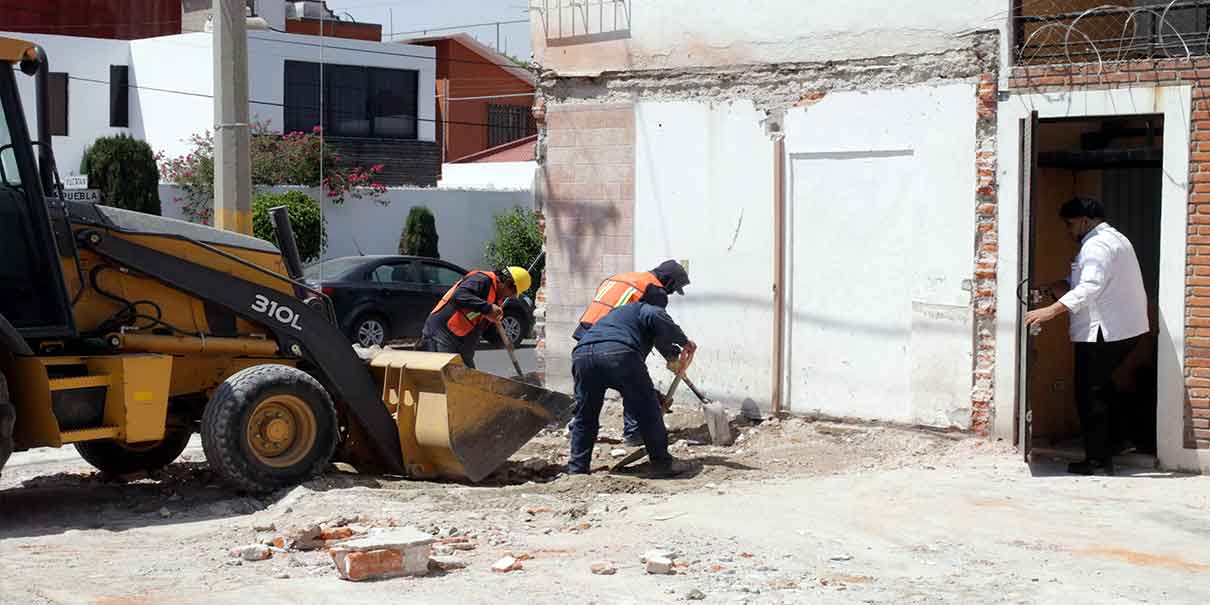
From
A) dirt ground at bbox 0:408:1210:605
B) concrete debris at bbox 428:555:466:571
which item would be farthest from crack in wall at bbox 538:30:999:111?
concrete debris at bbox 428:555:466:571

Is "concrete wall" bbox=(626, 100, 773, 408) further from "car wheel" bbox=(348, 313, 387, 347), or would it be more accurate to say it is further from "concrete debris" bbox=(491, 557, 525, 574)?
"car wheel" bbox=(348, 313, 387, 347)

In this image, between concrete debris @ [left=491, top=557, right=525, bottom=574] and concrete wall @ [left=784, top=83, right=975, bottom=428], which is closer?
concrete debris @ [left=491, top=557, right=525, bottom=574]

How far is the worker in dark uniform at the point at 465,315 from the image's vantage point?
449 inches

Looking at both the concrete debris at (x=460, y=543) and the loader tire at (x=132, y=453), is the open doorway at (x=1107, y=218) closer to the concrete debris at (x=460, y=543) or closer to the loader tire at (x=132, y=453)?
the concrete debris at (x=460, y=543)

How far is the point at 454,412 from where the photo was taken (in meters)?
9.09

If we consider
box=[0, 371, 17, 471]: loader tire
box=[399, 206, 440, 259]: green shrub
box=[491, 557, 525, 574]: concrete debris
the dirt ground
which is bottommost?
the dirt ground

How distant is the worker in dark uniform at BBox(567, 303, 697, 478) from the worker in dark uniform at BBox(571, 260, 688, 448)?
1.23 feet

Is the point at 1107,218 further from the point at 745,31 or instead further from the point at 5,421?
the point at 5,421

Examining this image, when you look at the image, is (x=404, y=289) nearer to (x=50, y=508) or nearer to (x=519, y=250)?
(x=519, y=250)

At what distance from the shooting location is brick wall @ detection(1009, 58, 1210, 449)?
9.07 meters

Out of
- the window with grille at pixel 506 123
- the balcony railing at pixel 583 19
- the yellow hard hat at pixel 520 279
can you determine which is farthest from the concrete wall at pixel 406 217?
the yellow hard hat at pixel 520 279

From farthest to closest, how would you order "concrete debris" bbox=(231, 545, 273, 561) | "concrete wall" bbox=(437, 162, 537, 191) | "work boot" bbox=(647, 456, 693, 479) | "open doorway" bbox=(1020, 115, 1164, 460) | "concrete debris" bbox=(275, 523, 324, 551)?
"concrete wall" bbox=(437, 162, 537, 191)
"open doorway" bbox=(1020, 115, 1164, 460)
"work boot" bbox=(647, 456, 693, 479)
"concrete debris" bbox=(275, 523, 324, 551)
"concrete debris" bbox=(231, 545, 273, 561)

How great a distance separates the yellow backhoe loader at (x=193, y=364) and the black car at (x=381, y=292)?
9.26 m

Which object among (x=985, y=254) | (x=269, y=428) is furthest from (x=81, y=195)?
(x=985, y=254)
